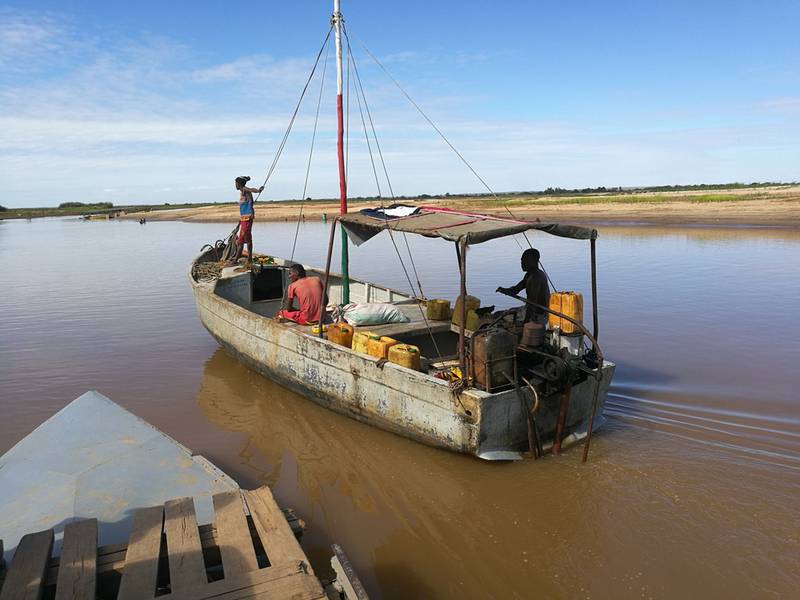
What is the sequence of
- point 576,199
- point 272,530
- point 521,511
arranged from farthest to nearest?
1. point 576,199
2. point 521,511
3. point 272,530

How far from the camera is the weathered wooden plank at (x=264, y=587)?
3.44m

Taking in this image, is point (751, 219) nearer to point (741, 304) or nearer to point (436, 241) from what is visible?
point (436, 241)

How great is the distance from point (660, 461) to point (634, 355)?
13.2 ft

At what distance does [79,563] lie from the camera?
3.81 meters

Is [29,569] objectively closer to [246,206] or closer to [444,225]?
[444,225]

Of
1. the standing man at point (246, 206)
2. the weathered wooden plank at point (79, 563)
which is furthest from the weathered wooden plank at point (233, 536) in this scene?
the standing man at point (246, 206)

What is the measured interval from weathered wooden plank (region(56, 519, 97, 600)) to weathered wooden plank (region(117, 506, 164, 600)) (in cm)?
20

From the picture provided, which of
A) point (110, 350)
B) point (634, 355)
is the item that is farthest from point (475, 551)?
point (110, 350)

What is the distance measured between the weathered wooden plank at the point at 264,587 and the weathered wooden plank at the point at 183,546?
0.14 m

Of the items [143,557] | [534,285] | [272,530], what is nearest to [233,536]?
[272,530]

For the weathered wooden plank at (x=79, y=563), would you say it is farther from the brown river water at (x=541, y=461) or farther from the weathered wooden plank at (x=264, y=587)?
the brown river water at (x=541, y=461)

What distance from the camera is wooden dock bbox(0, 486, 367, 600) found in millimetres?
3523

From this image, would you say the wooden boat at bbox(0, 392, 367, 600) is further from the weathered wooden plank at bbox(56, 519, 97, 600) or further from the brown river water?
the brown river water

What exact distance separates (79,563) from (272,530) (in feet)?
4.18
